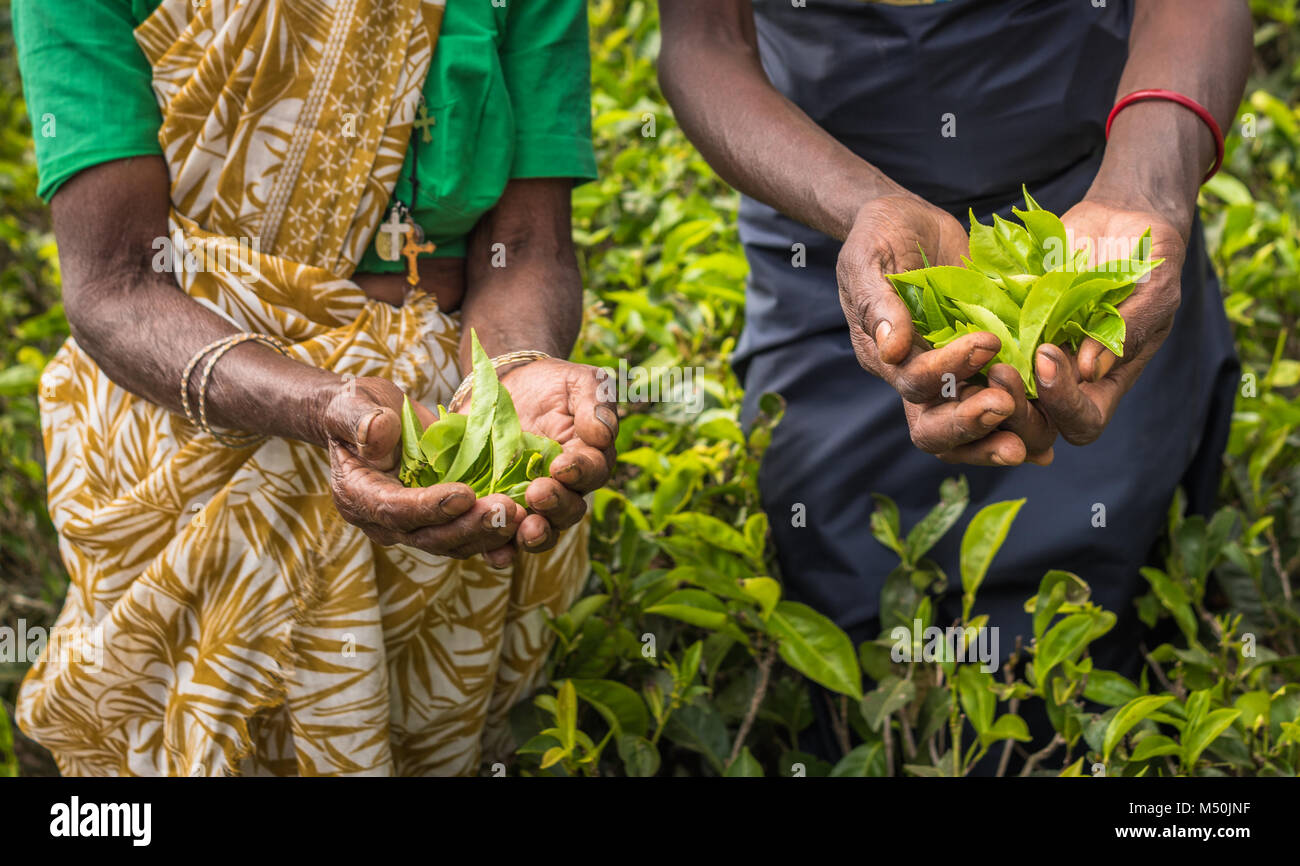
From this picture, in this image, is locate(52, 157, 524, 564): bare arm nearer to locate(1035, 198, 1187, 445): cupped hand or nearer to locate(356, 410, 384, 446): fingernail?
locate(356, 410, 384, 446): fingernail

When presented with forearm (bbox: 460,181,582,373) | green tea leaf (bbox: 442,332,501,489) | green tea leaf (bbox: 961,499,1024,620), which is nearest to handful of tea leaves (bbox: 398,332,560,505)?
green tea leaf (bbox: 442,332,501,489)

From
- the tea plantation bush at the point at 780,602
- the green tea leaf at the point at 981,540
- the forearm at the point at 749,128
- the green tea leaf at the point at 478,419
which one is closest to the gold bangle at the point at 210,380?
the green tea leaf at the point at 478,419

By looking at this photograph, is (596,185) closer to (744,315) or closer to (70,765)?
(744,315)

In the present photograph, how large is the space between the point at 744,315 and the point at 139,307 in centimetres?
103

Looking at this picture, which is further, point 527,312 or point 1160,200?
point 527,312

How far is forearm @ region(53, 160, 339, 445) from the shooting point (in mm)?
1325

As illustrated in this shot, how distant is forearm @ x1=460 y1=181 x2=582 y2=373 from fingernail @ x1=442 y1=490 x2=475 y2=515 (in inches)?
15.2

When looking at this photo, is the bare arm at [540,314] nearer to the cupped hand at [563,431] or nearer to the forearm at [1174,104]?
the cupped hand at [563,431]

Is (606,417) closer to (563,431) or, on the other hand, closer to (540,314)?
(563,431)

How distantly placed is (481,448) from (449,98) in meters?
0.47

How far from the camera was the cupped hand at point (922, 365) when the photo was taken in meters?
1.09

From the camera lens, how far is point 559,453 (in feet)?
4.09
